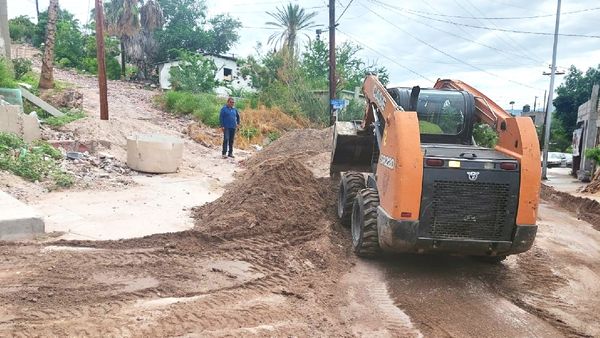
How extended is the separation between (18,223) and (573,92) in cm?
4324

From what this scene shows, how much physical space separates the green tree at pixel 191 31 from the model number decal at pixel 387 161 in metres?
41.4

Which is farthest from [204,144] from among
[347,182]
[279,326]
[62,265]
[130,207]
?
[279,326]

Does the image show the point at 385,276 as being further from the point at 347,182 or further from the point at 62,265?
the point at 62,265

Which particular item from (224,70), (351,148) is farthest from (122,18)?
(351,148)

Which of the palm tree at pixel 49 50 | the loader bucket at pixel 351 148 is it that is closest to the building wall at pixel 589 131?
the loader bucket at pixel 351 148

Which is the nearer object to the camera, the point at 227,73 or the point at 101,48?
the point at 101,48

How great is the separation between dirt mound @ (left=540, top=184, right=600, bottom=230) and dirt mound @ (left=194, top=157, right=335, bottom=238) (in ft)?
20.6

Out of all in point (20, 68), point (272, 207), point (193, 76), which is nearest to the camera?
point (272, 207)

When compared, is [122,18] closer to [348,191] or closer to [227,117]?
[227,117]

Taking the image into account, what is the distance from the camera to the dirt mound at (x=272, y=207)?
7133 millimetres

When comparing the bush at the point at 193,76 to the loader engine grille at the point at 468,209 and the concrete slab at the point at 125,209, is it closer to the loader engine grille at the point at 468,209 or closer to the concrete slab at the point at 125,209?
the concrete slab at the point at 125,209

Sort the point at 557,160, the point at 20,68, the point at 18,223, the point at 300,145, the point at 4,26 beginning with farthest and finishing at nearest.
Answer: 1. the point at 557,160
2. the point at 20,68
3. the point at 4,26
4. the point at 300,145
5. the point at 18,223

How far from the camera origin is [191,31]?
1870 inches

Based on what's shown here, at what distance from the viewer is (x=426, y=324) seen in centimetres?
450
